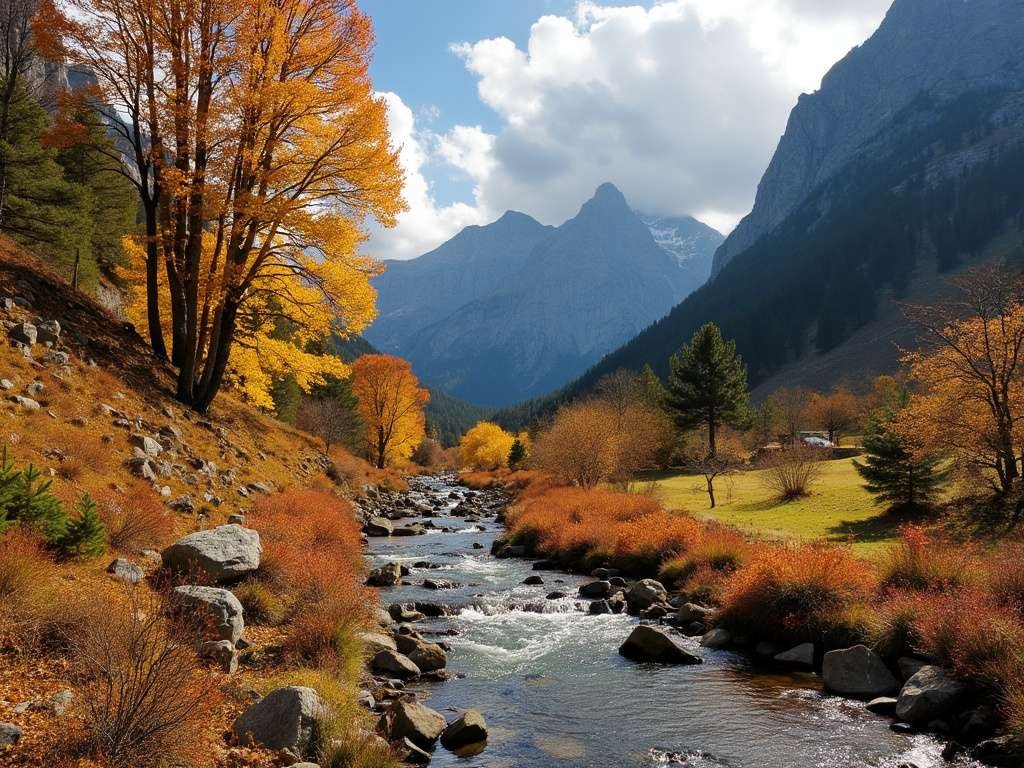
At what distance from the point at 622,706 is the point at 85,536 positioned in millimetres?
9168

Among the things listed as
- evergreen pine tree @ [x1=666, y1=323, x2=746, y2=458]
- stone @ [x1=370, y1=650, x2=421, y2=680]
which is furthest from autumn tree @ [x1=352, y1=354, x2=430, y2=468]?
stone @ [x1=370, y1=650, x2=421, y2=680]

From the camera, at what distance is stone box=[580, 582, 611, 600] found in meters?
18.7

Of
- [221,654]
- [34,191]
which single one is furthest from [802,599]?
[34,191]

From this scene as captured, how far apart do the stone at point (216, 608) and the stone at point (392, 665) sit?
113 inches

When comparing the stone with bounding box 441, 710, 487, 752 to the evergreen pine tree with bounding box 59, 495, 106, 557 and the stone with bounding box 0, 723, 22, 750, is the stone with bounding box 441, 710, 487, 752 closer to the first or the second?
the stone with bounding box 0, 723, 22, 750

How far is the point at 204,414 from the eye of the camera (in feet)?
66.0

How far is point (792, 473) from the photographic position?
36.1 m

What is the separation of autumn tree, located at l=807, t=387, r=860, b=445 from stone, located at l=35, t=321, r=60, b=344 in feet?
288

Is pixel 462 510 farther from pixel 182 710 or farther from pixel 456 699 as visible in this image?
pixel 182 710

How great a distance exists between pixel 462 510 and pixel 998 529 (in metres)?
30.9

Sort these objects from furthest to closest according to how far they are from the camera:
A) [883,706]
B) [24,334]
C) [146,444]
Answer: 1. [146,444]
2. [24,334]
3. [883,706]

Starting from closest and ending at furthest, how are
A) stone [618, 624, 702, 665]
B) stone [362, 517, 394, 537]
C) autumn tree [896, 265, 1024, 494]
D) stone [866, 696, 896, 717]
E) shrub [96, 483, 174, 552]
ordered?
1. stone [866, 696, 896, 717]
2. shrub [96, 483, 174, 552]
3. stone [618, 624, 702, 665]
4. autumn tree [896, 265, 1024, 494]
5. stone [362, 517, 394, 537]

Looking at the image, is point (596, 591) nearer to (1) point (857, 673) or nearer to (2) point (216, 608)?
(1) point (857, 673)

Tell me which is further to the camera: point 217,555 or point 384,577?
point 384,577
